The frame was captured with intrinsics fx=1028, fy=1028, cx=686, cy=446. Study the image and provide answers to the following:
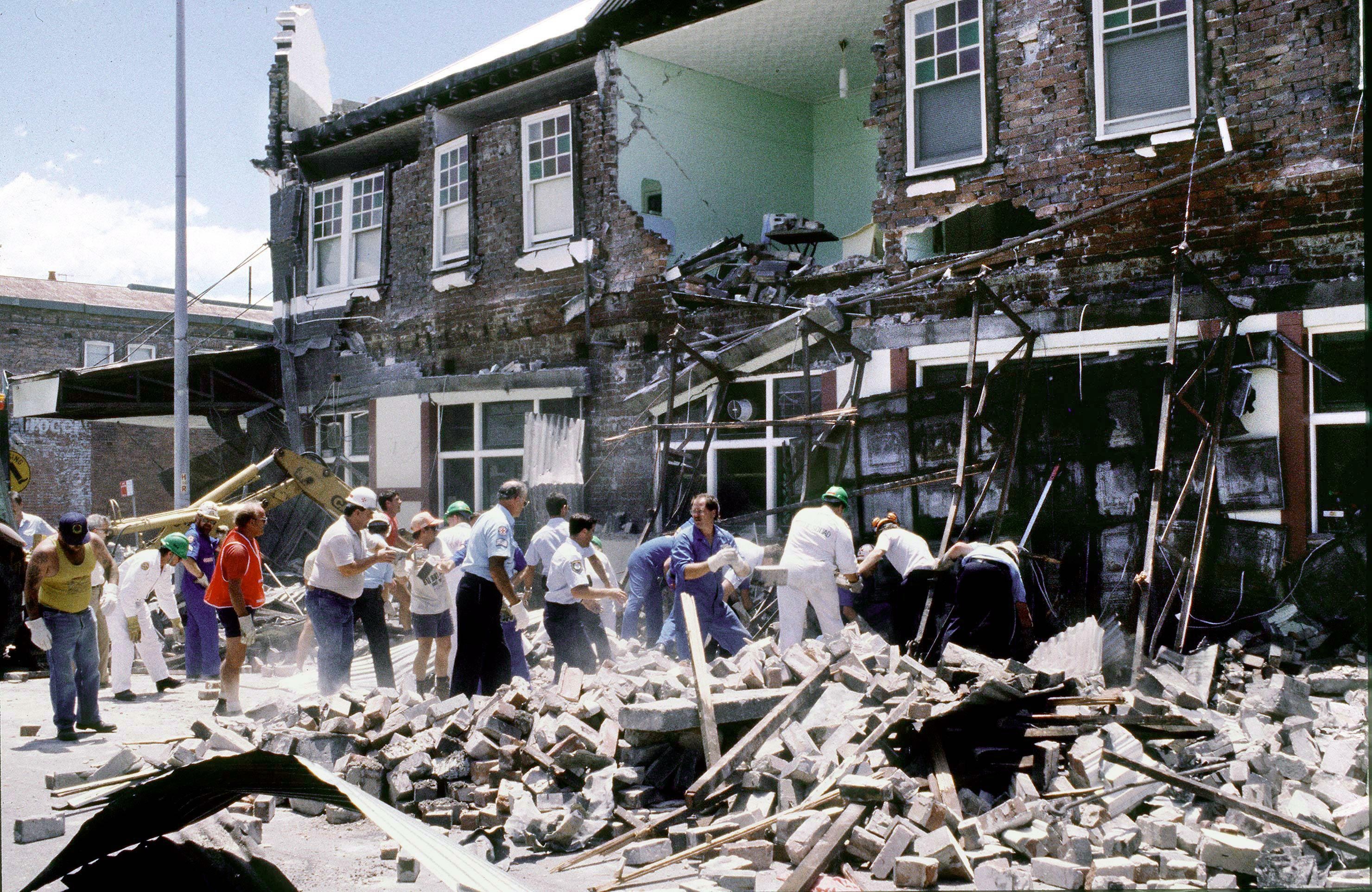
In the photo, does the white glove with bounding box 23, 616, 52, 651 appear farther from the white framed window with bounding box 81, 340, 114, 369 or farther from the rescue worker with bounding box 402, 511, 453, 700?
the white framed window with bounding box 81, 340, 114, 369

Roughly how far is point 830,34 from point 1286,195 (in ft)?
16.5

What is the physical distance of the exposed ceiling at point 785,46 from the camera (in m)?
10.6

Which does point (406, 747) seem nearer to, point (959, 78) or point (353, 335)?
point (959, 78)

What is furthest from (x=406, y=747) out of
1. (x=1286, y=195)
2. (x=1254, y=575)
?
(x=1286, y=195)

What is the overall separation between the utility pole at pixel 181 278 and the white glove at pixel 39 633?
1055 mm

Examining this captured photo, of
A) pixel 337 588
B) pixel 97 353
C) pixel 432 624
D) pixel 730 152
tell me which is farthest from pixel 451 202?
pixel 337 588

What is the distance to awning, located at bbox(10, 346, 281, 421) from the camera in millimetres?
8281

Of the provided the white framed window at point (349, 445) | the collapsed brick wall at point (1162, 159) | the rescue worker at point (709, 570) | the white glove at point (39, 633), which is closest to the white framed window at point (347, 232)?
the white framed window at point (349, 445)

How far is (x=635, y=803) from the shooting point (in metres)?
5.44

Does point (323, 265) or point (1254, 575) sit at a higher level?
point (323, 265)

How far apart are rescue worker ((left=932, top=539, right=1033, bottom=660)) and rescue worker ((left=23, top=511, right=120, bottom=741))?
5629 millimetres

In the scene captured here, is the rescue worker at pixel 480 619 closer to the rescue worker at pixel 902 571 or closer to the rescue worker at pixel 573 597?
the rescue worker at pixel 573 597

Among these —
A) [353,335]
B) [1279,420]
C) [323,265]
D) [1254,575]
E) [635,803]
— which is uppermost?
[323,265]

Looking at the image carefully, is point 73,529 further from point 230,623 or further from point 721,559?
point 721,559
